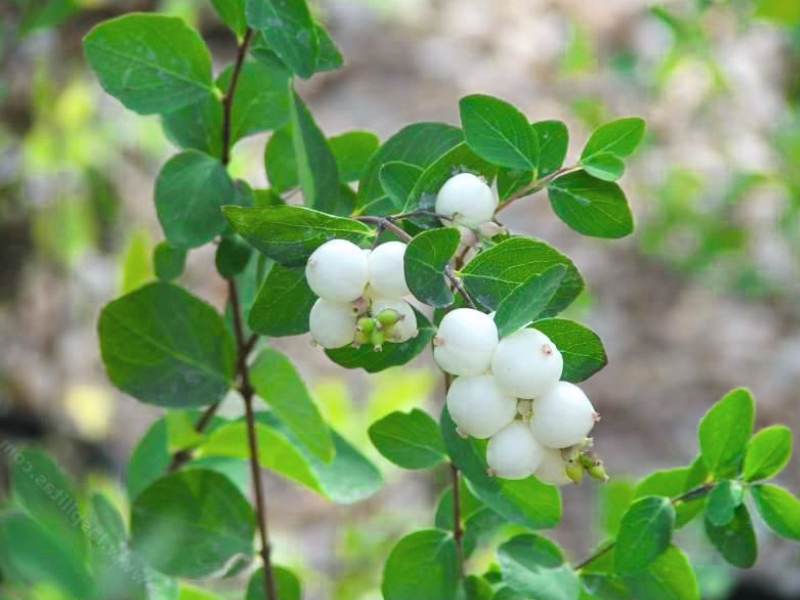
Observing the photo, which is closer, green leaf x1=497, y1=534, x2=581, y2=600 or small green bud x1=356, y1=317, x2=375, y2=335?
small green bud x1=356, y1=317, x2=375, y2=335

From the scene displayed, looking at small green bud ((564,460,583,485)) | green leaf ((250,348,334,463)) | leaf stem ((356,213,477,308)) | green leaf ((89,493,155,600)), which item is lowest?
green leaf ((89,493,155,600))

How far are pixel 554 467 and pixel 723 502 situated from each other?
145 mm

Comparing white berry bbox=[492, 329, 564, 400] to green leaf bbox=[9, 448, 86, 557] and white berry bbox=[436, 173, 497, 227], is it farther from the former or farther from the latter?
green leaf bbox=[9, 448, 86, 557]

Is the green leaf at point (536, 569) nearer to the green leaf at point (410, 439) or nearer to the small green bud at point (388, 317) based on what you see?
the green leaf at point (410, 439)

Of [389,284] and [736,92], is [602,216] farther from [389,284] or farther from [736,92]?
[736,92]

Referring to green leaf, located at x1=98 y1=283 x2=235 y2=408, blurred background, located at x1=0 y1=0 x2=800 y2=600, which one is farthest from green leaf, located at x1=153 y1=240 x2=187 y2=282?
blurred background, located at x1=0 y1=0 x2=800 y2=600

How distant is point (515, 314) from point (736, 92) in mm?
2113

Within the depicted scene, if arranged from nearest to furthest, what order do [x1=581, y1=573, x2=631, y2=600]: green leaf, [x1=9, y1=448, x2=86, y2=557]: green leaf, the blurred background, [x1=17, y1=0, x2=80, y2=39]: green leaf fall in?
[x1=581, y1=573, x2=631, y2=600]: green leaf → [x1=9, y1=448, x2=86, y2=557]: green leaf → [x1=17, y1=0, x2=80, y2=39]: green leaf → the blurred background

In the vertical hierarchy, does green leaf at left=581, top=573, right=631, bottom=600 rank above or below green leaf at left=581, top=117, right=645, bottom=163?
below

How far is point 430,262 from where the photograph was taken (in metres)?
0.41

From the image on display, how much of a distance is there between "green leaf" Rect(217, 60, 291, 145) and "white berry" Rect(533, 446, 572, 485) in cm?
27

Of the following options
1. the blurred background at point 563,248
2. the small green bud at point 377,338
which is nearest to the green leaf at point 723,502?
the small green bud at point 377,338

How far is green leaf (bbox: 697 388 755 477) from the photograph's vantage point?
54 cm

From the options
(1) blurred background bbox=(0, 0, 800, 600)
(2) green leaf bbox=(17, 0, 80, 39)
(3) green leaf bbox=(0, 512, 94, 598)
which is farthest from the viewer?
(1) blurred background bbox=(0, 0, 800, 600)
